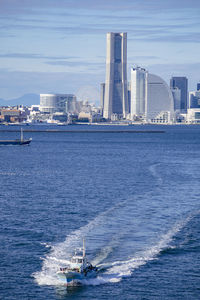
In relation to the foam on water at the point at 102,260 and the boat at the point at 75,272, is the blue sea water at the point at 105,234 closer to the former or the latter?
the foam on water at the point at 102,260

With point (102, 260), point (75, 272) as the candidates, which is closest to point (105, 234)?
point (102, 260)

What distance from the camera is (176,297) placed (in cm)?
2878

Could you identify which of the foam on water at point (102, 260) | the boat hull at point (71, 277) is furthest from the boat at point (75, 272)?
the foam on water at point (102, 260)

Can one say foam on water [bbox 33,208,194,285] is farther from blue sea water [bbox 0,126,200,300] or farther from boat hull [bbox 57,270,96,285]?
boat hull [bbox 57,270,96,285]

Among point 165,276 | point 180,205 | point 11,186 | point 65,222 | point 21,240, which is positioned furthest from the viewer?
point 11,186

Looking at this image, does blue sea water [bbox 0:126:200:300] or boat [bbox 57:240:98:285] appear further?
blue sea water [bbox 0:126:200:300]

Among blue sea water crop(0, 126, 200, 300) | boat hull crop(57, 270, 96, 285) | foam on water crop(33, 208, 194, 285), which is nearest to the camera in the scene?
boat hull crop(57, 270, 96, 285)

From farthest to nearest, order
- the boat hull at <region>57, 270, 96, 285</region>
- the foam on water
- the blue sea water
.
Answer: the foam on water
the blue sea water
the boat hull at <region>57, 270, 96, 285</region>

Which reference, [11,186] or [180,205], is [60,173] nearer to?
[11,186]

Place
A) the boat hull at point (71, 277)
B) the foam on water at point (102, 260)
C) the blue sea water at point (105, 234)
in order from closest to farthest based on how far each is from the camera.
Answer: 1. the boat hull at point (71, 277)
2. the blue sea water at point (105, 234)
3. the foam on water at point (102, 260)

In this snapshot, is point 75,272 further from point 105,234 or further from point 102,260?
point 105,234

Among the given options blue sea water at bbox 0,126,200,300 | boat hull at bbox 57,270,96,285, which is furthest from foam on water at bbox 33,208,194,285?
boat hull at bbox 57,270,96,285

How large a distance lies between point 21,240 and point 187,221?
1232 cm

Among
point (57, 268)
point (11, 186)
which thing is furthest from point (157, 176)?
point (57, 268)
